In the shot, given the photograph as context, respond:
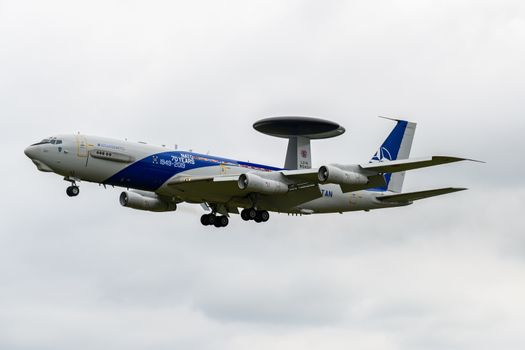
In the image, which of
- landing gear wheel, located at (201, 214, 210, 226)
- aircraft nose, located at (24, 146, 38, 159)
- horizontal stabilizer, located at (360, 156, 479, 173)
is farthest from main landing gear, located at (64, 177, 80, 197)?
horizontal stabilizer, located at (360, 156, 479, 173)

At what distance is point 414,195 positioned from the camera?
76.1m

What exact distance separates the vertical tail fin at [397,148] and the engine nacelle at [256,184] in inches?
567

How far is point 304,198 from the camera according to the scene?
75250mm

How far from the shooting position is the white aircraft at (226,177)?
68.9m

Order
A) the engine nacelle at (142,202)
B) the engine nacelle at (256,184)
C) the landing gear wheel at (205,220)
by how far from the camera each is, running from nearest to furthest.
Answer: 1. the engine nacelle at (256,184)
2. the engine nacelle at (142,202)
3. the landing gear wheel at (205,220)

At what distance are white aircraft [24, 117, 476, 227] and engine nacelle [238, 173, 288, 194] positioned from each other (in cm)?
6

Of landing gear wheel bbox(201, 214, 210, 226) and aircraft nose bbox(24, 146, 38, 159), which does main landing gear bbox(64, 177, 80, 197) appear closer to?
aircraft nose bbox(24, 146, 38, 159)

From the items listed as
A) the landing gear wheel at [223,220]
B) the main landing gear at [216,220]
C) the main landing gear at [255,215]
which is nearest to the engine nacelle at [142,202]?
the main landing gear at [216,220]

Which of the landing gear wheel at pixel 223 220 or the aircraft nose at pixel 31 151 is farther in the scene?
the landing gear wheel at pixel 223 220

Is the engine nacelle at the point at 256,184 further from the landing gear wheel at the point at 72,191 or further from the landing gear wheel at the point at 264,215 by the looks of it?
the landing gear wheel at the point at 72,191

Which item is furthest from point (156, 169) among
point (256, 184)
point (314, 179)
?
point (314, 179)

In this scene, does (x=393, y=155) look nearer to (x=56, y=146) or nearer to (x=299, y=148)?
(x=299, y=148)

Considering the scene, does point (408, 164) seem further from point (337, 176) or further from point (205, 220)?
point (205, 220)

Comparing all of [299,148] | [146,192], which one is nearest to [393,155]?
[299,148]
